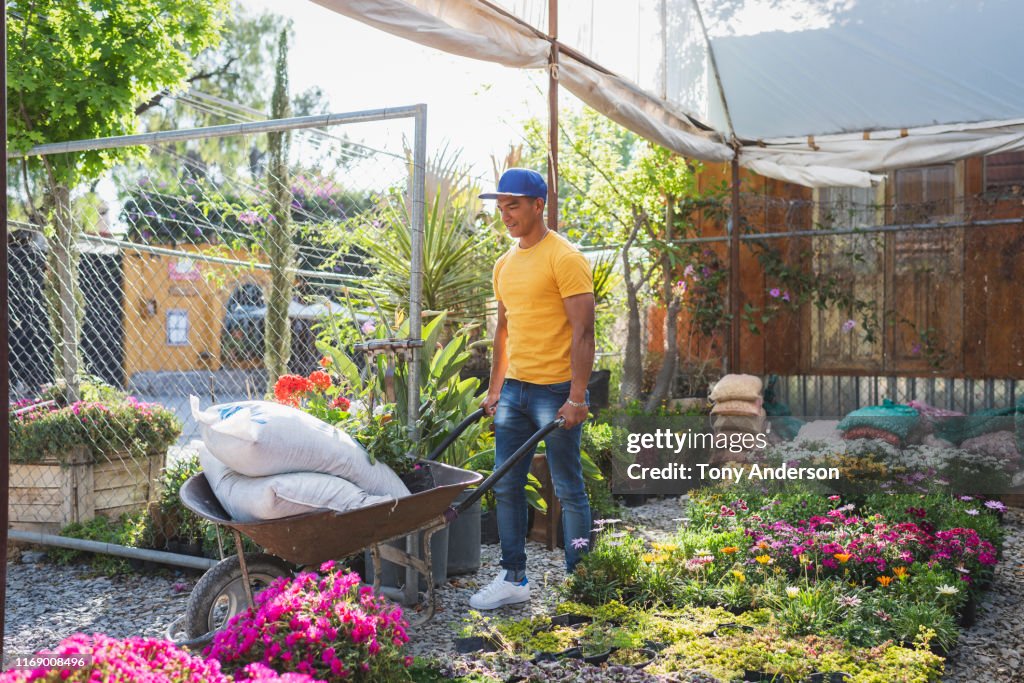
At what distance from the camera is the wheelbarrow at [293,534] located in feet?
9.15

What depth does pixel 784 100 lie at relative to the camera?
7.57 meters

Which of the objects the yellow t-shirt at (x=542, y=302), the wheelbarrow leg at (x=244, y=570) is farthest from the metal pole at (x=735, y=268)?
the wheelbarrow leg at (x=244, y=570)

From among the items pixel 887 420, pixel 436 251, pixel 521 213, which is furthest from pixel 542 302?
pixel 887 420

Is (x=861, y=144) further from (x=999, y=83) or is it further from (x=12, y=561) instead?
(x=12, y=561)

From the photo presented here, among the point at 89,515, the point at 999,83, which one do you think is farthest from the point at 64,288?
the point at 999,83

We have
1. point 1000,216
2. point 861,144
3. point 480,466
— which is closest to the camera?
point 480,466

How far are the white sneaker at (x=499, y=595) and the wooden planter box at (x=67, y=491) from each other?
7.66ft

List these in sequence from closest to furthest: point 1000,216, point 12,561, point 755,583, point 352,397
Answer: point 755,583, point 12,561, point 352,397, point 1000,216

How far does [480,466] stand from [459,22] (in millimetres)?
2108

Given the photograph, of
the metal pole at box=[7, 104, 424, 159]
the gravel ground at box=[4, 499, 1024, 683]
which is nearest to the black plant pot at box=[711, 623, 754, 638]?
the gravel ground at box=[4, 499, 1024, 683]

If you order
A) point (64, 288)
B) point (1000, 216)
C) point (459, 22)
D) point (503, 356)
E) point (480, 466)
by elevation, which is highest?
point (459, 22)

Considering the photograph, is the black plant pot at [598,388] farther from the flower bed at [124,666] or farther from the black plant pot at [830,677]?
the flower bed at [124,666]

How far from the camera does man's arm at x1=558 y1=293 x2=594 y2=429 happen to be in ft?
11.7

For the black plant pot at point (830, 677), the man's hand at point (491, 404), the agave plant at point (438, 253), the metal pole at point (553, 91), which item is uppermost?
the metal pole at point (553, 91)
